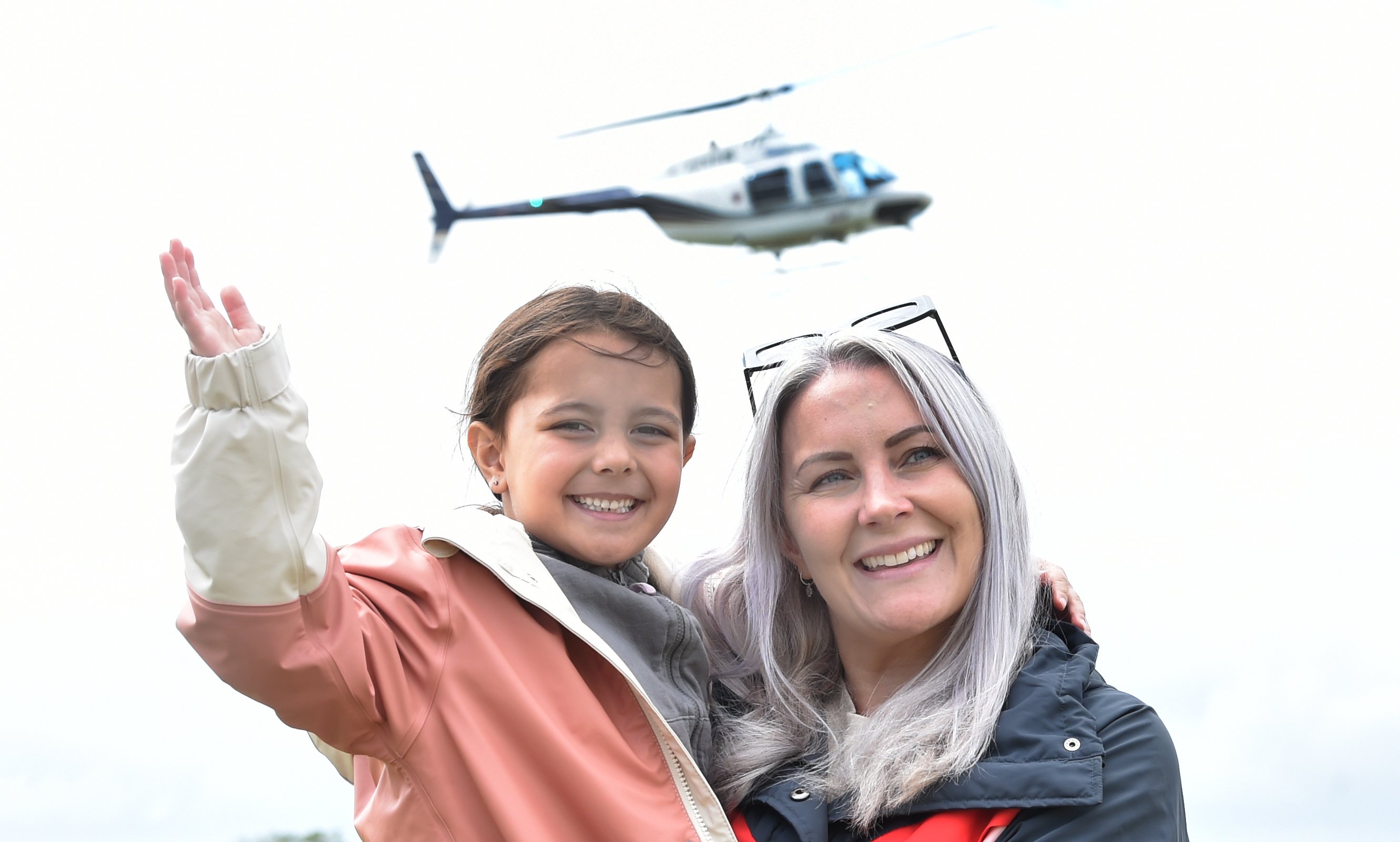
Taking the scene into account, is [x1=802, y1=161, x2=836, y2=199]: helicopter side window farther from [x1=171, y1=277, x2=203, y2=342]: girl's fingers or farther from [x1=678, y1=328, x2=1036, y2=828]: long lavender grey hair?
[x1=171, y1=277, x2=203, y2=342]: girl's fingers

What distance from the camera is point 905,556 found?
2480 mm

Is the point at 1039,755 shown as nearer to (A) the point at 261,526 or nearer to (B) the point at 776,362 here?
(B) the point at 776,362

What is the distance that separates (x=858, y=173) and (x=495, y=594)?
18635 millimetres

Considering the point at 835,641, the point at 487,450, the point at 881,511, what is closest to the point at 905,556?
the point at 881,511

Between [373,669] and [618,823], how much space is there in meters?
0.56

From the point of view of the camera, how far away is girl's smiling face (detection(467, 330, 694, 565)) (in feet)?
8.32

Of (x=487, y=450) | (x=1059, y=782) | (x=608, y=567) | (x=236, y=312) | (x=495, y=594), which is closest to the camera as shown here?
(x=236, y=312)

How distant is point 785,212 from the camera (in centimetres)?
2002

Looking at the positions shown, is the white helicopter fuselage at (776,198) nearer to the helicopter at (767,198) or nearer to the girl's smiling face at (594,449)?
the helicopter at (767,198)

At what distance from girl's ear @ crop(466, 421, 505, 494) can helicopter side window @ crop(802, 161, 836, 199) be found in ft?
57.4

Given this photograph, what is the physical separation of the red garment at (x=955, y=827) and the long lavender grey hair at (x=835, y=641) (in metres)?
0.06

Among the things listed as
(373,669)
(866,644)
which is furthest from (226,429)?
(866,644)

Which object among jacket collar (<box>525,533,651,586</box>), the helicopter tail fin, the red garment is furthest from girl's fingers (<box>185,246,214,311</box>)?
the helicopter tail fin

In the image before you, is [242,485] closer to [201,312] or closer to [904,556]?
[201,312]
